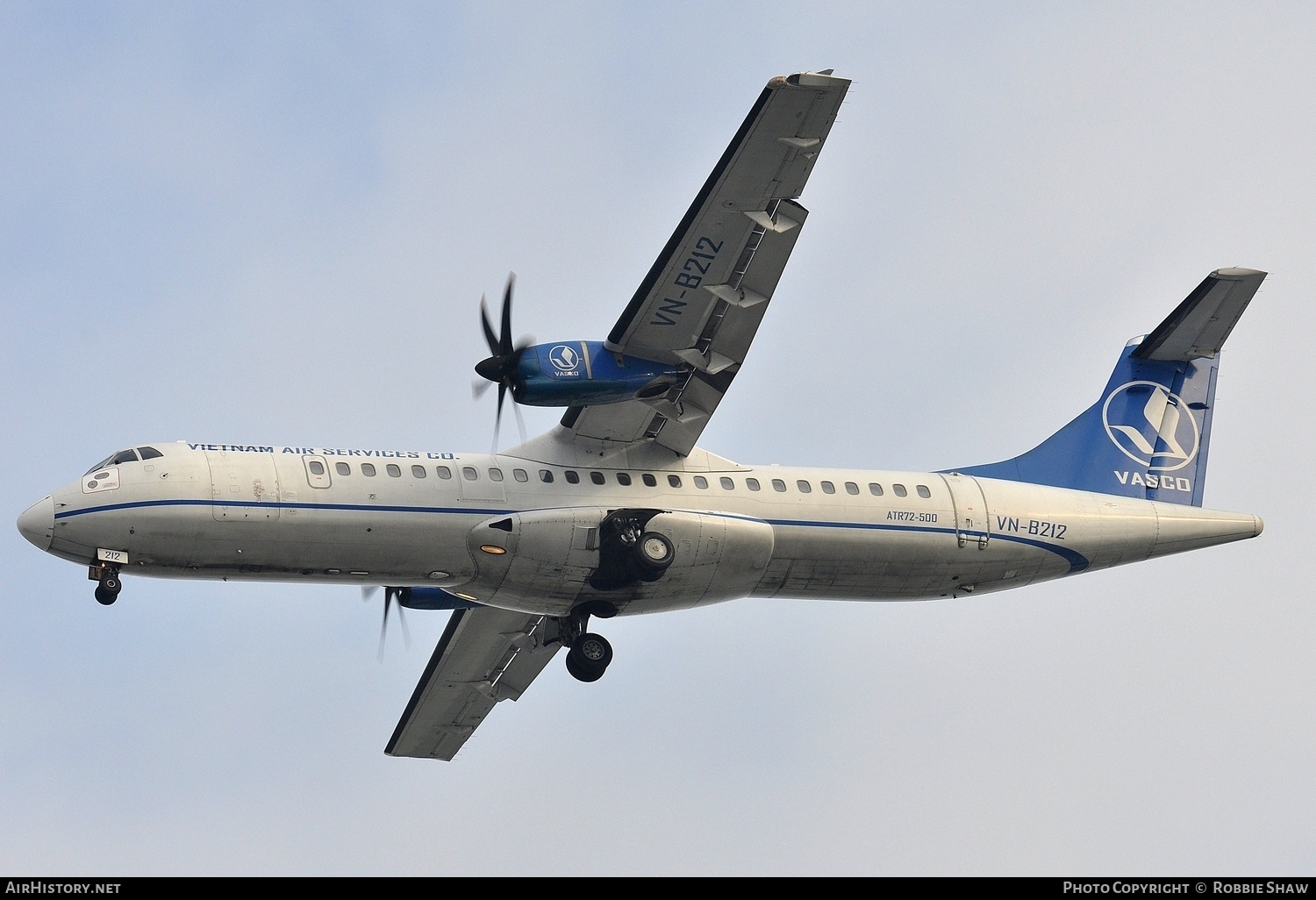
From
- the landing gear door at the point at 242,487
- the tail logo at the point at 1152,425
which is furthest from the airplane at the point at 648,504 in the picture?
the tail logo at the point at 1152,425

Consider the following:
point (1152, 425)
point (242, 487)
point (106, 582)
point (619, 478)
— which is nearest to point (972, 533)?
point (1152, 425)

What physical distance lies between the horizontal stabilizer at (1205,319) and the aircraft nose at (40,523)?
56.2 feet

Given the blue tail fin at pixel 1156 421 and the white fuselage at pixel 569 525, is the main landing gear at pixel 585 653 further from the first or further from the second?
the blue tail fin at pixel 1156 421

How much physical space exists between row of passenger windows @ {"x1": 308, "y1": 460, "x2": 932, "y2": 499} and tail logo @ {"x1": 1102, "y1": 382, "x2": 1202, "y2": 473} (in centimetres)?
457

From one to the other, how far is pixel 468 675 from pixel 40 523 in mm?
8331

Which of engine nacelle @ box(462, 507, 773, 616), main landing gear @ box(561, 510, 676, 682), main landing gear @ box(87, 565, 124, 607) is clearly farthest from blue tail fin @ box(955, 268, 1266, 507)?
main landing gear @ box(87, 565, 124, 607)

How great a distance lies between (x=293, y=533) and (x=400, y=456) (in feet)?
6.23

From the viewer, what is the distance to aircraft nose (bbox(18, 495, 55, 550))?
70.2ft

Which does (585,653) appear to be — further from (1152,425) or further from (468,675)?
(1152,425)

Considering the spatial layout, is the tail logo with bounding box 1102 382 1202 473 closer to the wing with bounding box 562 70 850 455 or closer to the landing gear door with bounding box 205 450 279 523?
the wing with bounding box 562 70 850 455

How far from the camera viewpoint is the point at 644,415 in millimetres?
23844
